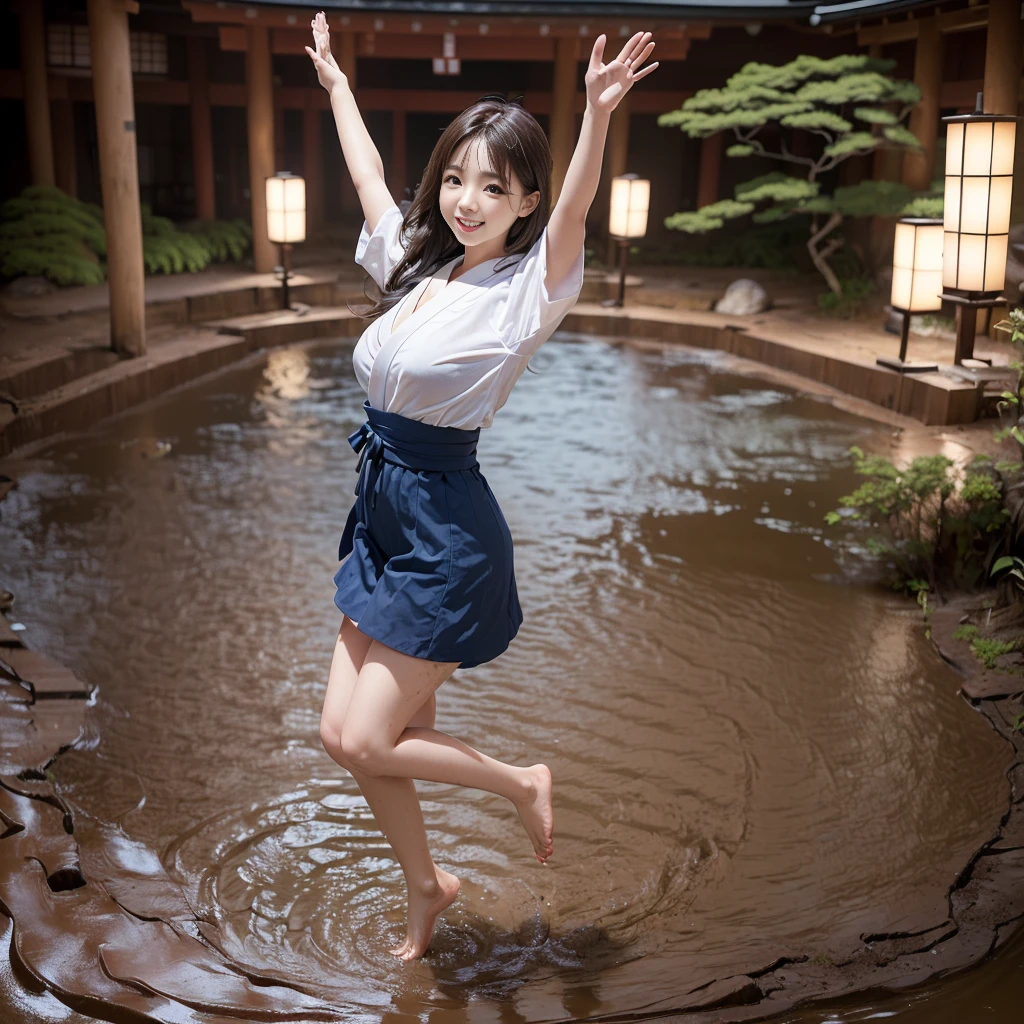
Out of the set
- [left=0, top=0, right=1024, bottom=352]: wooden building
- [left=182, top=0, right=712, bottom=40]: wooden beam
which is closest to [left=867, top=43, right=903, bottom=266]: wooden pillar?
[left=0, top=0, right=1024, bottom=352]: wooden building

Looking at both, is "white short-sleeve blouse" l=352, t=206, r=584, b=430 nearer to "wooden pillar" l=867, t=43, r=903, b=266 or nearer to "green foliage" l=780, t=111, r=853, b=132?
"green foliage" l=780, t=111, r=853, b=132

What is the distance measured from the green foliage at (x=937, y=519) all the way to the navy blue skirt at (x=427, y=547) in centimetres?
348

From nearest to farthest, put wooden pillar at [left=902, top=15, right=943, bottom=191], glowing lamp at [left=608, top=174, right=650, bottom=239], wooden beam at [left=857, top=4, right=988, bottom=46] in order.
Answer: wooden beam at [left=857, top=4, right=988, bottom=46]
wooden pillar at [left=902, top=15, right=943, bottom=191]
glowing lamp at [left=608, top=174, right=650, bottom=239]

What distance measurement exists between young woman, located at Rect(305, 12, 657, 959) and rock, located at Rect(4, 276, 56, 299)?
1024 cm

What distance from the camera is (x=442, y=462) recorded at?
8.71 ft

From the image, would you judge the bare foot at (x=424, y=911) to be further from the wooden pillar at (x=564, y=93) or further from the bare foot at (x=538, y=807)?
the wooden pillar at (x=564, y=93)

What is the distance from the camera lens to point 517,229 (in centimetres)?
277

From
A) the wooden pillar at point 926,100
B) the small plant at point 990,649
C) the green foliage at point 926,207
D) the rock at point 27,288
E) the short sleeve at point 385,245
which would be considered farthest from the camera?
the wooden pillar at point 926,100

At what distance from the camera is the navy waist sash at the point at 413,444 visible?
2.63m

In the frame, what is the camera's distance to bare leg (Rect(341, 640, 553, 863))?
2.59 m

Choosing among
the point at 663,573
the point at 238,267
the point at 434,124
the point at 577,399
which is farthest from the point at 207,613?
the point at 434,124

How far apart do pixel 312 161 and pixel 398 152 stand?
131cm

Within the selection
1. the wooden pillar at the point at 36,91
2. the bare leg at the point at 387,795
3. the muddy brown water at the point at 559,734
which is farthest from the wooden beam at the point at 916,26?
the bare leg at the point at 387,795

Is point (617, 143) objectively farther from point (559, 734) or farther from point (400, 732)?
point (400, 732)
